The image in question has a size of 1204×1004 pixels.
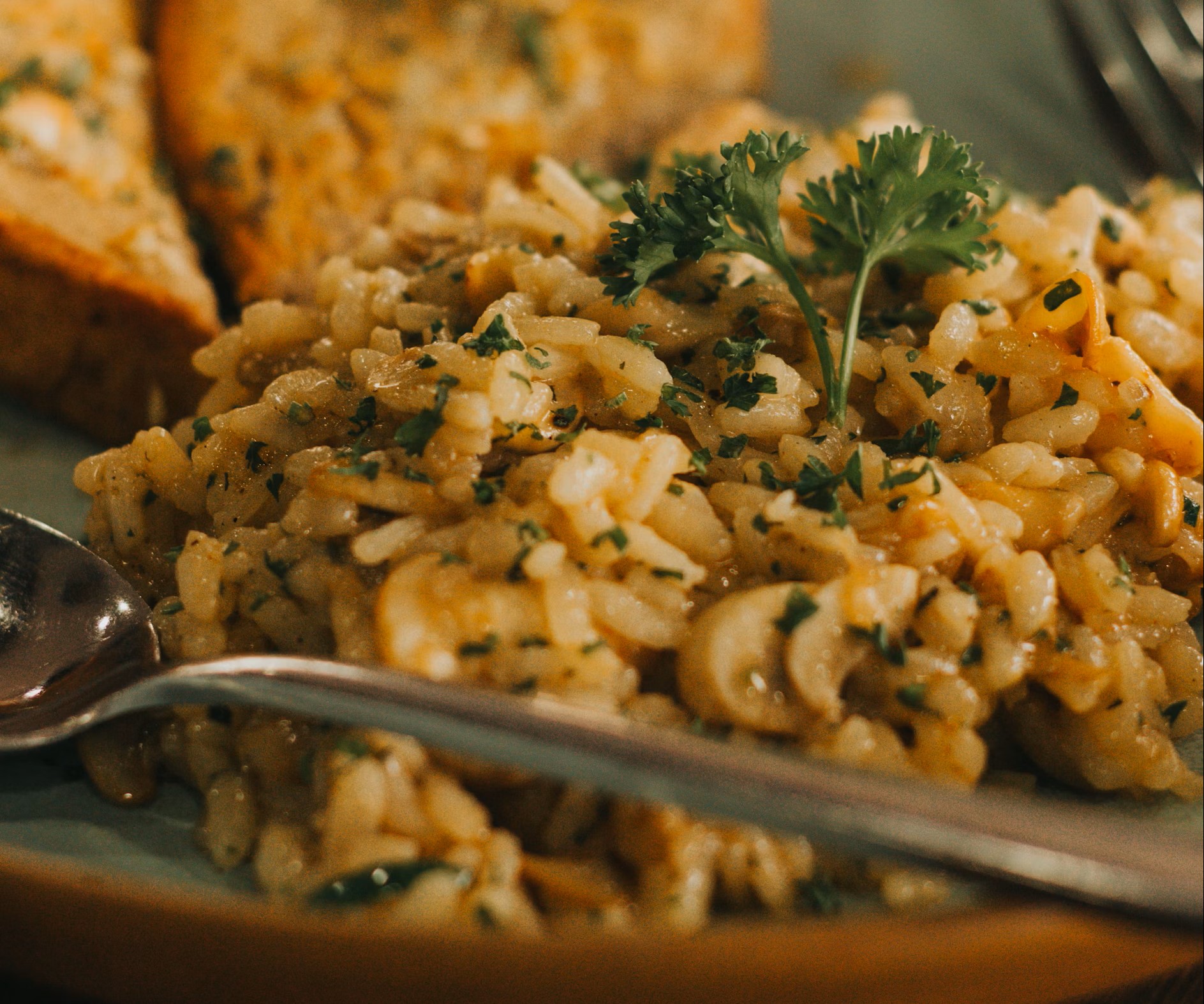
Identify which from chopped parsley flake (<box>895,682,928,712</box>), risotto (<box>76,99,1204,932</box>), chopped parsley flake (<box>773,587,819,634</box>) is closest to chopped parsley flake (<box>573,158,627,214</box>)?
risotto (<box>76,99,1204,932</box>)

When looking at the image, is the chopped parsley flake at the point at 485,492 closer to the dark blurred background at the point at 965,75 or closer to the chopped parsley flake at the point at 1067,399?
the chopped parsley flake at the point at 1067,399

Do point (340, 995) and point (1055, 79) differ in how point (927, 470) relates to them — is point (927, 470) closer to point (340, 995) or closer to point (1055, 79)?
point (340, 995)

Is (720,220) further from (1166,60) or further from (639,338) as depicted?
(1166,60)

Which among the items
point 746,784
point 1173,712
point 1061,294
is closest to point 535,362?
point 746,784

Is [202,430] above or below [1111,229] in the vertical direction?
below

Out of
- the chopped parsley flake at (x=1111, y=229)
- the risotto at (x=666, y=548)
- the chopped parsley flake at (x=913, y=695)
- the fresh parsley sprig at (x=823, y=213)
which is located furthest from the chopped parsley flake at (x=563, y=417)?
the chopped parsley flake at (x=1111, y=229)

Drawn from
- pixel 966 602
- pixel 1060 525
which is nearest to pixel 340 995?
pixel 966 602
